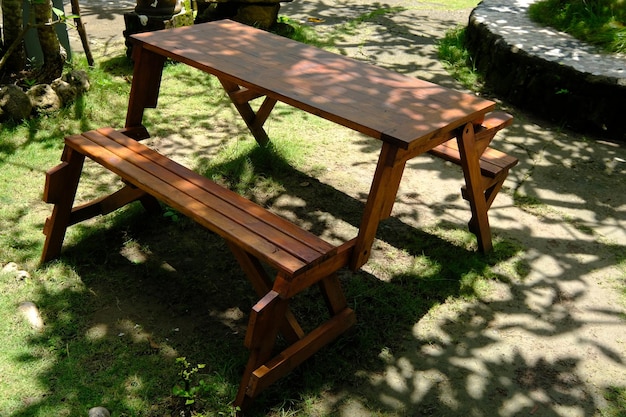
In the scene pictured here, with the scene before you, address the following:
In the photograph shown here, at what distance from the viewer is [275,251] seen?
284cm

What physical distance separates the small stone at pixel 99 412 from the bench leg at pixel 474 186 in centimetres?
209

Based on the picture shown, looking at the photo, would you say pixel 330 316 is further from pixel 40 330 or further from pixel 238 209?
pixel 40 330

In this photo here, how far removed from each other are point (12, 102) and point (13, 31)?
0.57 metres

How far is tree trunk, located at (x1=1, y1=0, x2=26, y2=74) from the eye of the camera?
5.07m

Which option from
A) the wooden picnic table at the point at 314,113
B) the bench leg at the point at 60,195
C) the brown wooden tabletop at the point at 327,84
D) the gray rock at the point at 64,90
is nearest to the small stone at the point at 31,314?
the bench leg at the point at 60,195

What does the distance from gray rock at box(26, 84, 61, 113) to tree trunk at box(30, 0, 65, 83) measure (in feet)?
0.63

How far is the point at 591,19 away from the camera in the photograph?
6441 millimetres

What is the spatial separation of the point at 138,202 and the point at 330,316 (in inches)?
67.0

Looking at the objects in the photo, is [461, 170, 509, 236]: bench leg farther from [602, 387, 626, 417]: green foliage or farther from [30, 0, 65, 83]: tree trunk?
[30, 0, 65, 83]: tree trunk

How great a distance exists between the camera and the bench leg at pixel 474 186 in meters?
3.42

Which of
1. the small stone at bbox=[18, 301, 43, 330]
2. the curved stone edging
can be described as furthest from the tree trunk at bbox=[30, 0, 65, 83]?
the curved stone edging

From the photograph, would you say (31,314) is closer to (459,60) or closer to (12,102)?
(12,102)

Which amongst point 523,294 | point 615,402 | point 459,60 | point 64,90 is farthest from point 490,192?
point 64,90

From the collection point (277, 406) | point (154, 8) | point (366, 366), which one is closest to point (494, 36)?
point (154, 8)
